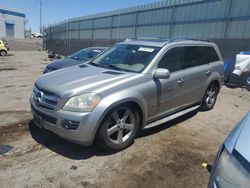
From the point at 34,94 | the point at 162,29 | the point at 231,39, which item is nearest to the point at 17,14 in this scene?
the point at 162,29

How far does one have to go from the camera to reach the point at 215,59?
21.7 ft

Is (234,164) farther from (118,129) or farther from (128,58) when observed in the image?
(128,58)

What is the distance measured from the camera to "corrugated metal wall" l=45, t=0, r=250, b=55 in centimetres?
1092

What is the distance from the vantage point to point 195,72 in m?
5.63

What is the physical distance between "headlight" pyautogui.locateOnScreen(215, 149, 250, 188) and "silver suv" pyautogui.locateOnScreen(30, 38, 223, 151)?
6.60 feet

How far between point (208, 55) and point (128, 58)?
236cm

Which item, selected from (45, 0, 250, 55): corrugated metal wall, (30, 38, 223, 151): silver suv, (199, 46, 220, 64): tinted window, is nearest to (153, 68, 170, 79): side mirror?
(30, 38, 223, 151): silver suv

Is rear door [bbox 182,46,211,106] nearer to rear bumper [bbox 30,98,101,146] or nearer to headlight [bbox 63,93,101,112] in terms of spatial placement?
headlight [bbox 63,93,101,112]

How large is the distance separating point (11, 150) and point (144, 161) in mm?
2052

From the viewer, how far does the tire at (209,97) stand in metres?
6.52

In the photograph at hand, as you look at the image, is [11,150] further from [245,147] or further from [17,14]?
[17,14]

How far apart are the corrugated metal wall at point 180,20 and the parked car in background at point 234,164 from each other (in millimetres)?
9474

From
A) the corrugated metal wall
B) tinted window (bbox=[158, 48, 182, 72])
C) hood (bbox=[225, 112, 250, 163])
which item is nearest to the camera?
hood (bbox=[225, 112, 250, 163])

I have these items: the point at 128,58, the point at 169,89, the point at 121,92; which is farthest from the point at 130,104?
the point at 128,58
